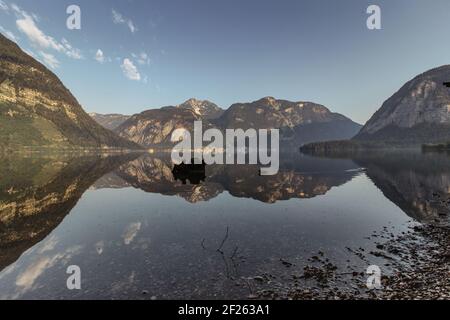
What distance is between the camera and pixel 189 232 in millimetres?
28766

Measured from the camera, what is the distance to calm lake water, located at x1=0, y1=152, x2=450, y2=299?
56.6ft

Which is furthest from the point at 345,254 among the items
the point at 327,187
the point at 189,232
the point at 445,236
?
the point at 327,187

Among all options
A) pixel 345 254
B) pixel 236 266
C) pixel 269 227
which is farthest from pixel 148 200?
pixel 345 254

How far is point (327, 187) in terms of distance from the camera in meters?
59.5

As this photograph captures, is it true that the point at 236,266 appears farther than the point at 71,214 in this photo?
No

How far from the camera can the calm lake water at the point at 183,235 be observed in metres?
17.2

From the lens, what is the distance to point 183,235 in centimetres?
2770

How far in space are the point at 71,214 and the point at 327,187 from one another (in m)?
48.5

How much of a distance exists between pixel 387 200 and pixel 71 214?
4786 cm
